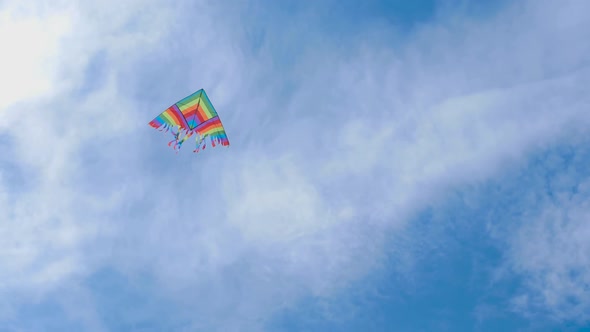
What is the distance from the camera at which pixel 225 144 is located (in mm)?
49312

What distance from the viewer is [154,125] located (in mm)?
48781

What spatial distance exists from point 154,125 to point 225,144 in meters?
5.82

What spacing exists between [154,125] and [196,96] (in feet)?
14.3

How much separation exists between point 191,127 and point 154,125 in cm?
294

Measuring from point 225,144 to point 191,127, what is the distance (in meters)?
3.14

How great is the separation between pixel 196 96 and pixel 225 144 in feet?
15.0

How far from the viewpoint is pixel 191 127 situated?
163 ft
